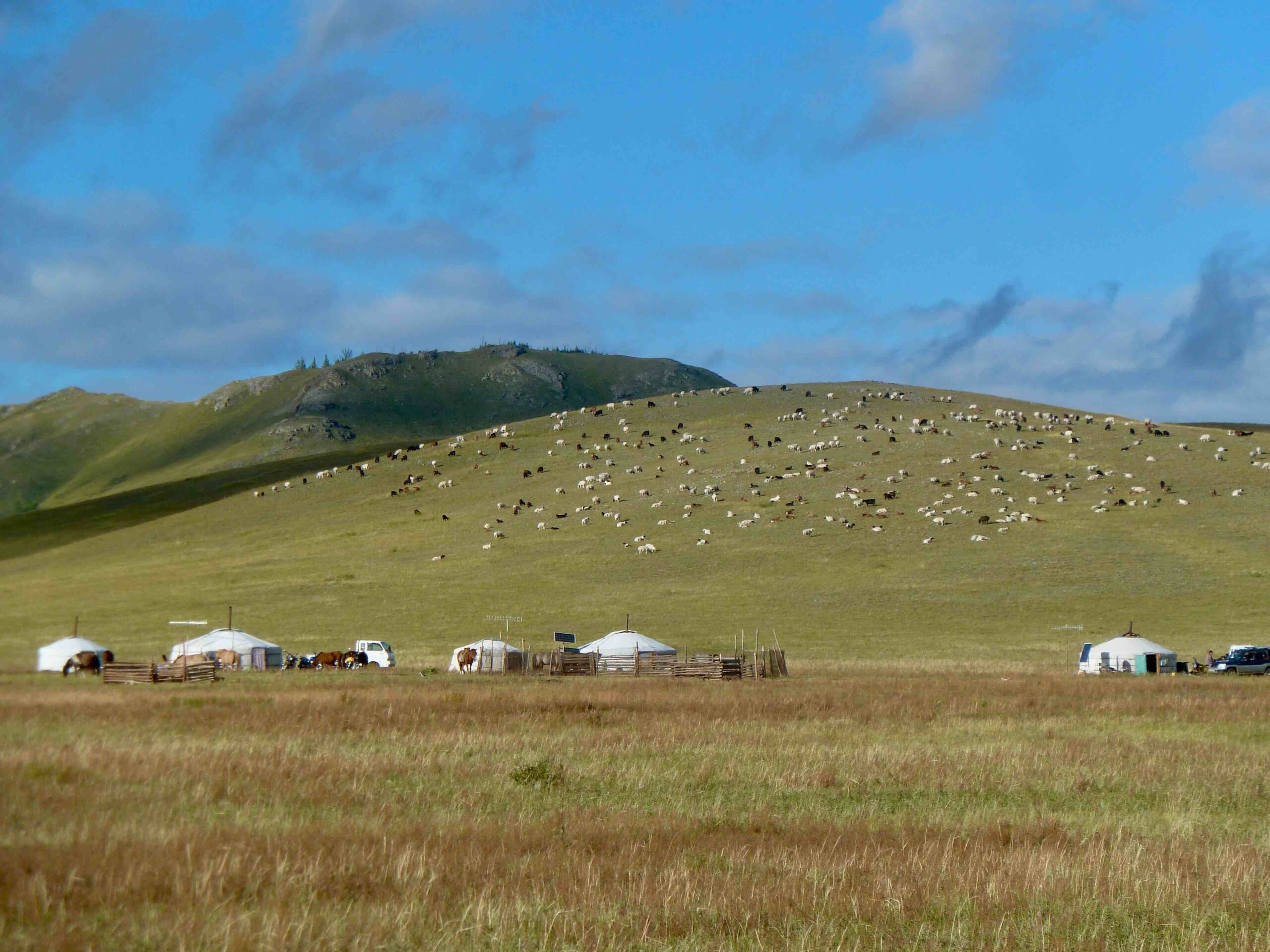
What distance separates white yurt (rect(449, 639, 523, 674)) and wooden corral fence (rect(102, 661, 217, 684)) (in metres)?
13.0

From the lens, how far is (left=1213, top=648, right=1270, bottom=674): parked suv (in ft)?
189

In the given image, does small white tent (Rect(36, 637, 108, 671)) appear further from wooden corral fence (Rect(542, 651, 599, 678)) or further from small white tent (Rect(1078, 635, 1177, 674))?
small white tent (Rect(1078, 635, 1177, 674))

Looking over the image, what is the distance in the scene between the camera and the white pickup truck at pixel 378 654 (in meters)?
64.6

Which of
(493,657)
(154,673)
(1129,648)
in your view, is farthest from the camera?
(493,657)

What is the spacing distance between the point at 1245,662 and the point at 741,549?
44334 mm

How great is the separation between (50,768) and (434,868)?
3.90 metres

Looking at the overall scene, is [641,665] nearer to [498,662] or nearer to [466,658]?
[498,662]

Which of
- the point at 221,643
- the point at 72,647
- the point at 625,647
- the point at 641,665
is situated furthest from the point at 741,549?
the point at 72,647

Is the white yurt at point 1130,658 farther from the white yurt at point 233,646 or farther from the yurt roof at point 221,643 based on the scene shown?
the yurt roof at point 221,643

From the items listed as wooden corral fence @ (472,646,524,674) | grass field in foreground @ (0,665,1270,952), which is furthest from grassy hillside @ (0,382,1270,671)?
grass field in foreground @ (0,665,1270,952)

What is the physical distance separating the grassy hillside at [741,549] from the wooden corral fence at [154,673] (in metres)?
18.4

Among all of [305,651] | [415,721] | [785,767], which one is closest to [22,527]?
[305,651]

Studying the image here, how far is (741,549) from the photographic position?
319 feet

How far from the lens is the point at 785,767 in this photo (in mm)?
22547
